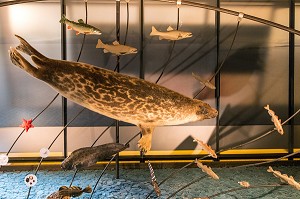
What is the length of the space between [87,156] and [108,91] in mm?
225

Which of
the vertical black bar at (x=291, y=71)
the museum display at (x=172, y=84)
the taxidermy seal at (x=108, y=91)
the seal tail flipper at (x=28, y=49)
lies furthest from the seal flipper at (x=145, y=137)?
the vertical black bar at (x=291, y=71)

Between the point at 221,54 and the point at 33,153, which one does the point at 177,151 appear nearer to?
the point at 221,54

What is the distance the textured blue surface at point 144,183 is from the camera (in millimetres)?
2107

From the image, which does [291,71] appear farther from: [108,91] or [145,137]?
[108,91]

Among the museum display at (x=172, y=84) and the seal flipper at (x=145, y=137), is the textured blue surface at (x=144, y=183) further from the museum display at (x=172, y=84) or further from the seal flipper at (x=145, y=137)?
the seal flipper at (x=145, y=137)

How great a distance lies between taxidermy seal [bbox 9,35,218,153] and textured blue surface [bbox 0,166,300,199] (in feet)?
3.42

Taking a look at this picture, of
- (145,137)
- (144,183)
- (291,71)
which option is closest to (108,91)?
(145,137)

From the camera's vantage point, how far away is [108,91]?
3.56 feet

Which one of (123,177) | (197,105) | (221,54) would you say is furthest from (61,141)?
(197,105)

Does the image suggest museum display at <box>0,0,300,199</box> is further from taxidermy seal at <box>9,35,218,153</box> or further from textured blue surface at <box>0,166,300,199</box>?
taxidermy seal at <box>9,35,218,153</box>

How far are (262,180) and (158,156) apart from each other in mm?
778

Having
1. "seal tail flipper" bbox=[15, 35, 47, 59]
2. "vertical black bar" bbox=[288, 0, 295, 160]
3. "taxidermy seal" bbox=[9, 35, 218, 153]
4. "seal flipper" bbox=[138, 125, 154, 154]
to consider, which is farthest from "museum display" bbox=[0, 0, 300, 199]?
"seal tail flipper" bbox=[15, 35, 47, 59]

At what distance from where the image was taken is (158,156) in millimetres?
2805

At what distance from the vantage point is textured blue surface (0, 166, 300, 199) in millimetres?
2107
